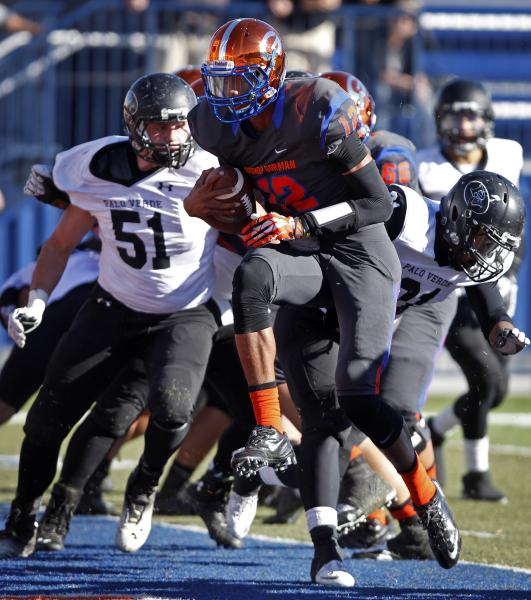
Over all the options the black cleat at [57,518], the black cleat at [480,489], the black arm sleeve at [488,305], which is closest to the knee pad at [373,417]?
the black arm sleeve at [488,305]

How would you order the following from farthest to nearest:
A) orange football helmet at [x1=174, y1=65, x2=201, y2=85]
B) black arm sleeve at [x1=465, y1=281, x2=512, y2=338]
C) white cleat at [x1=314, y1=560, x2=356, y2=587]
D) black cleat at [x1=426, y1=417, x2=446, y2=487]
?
black cleat at [x1=426, y1=417, x2=446, y2=487]
orange football helmet at [x1=174, y1=65, x2=201, y2=85]
black arm sleeve at [x1=465, y1=281, x2=512, y2=338]
white cleat at [x1=314, y1=560, x2=356, y2=587]

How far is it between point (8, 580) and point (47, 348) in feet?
5.08

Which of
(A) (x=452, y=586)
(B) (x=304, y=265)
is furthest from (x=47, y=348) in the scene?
(A) (x=452, y=586)

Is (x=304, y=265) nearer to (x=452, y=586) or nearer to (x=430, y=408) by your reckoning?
(x=452, y=586)

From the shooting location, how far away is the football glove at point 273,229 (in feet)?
14.1

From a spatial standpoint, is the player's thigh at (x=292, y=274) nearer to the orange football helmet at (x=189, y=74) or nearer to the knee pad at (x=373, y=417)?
the knee pad at (x=373, y=417)

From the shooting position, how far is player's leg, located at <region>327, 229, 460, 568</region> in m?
4.36

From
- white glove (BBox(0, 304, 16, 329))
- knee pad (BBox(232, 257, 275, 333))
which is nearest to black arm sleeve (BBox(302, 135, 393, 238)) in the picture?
knee pad (BBox(232, 257, 275, 333))

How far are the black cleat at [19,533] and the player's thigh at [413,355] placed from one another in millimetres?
1520

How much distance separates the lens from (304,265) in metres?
4.43

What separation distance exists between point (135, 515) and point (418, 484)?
4.01 ft

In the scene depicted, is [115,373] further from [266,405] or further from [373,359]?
[373,359]

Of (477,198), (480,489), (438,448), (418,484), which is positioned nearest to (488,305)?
(477,198)

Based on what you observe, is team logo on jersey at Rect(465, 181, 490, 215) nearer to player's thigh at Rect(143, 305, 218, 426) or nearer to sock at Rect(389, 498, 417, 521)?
player's thigh at Rect(143, 305, 218, 426)
